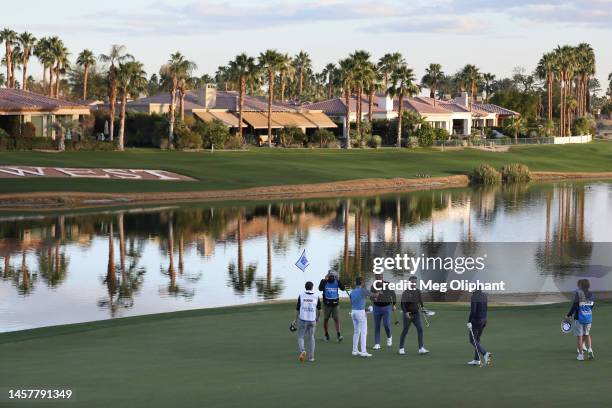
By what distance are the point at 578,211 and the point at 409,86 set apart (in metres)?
59.6

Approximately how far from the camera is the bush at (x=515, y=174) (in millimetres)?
110681

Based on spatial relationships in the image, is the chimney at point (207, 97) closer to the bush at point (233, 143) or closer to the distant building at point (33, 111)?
the bush at point (233, 143)

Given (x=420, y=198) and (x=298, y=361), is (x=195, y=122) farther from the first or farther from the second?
(x=298, y=361)

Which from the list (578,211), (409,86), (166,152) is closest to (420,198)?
(578,211)

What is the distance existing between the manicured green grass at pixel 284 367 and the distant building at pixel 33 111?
75.7 metres

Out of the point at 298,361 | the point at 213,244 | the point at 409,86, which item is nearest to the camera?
the point at 298,361

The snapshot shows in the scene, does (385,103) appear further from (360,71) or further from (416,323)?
(416,323)

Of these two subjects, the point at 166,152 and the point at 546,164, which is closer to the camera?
the point at 166,152

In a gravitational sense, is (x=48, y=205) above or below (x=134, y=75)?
below

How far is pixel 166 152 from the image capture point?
10538cm

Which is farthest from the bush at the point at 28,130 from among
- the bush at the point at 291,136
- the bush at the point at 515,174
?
the bush at the point at 515,174

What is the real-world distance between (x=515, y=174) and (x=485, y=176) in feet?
15.8

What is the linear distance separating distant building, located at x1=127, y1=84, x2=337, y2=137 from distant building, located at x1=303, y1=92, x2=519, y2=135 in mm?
6048

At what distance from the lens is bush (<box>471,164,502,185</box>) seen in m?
108
